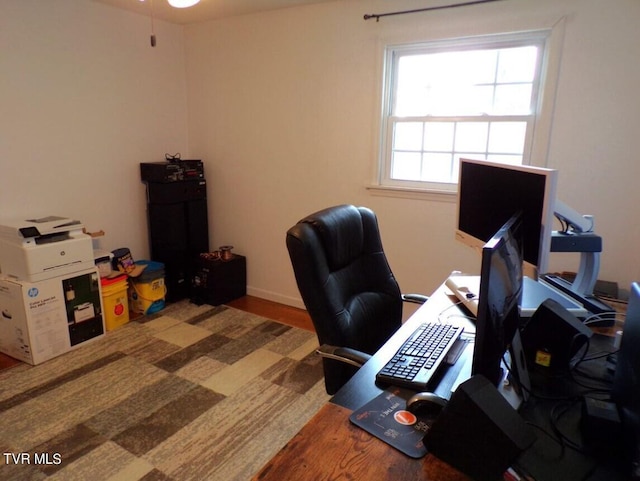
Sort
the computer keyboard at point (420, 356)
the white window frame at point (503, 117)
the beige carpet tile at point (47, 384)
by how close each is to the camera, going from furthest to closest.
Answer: the white window frame at point (503, 117), the beige carpet tile at point (47, 384), the computer keyboard at point (420, 356)

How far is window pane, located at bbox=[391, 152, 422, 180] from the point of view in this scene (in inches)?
121

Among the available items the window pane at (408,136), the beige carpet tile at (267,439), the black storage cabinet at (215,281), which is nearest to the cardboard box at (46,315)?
the black storage cabinet at (215,281)

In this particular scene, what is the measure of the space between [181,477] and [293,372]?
0.97 metres

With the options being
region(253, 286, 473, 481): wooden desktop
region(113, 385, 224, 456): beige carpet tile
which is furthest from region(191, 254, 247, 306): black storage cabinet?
region(253, 286, 473, 481): wooden desktop

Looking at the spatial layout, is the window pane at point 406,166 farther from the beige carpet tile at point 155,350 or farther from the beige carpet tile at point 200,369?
the beige carpet tile at point 155,350

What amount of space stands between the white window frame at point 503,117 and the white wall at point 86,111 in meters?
2.05

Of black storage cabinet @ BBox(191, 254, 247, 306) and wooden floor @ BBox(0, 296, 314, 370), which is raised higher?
black storage cabinet @ BBox(191, 254, 247, 306)

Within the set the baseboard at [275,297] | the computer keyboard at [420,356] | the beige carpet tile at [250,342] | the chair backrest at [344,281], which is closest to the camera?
the computer keyboard at [420,356]

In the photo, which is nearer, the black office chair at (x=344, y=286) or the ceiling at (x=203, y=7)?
the black office chair at (x=344, y=286)

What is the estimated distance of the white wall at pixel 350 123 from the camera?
7.70ft

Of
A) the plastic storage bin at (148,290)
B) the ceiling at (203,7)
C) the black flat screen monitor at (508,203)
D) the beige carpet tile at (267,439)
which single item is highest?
the ceiling at (203,7)

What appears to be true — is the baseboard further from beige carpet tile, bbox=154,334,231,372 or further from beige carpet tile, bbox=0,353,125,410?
beige carpet tile, bbox=0,353,125,410

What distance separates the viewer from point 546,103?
2.48m

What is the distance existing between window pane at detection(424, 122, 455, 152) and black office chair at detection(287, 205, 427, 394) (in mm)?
1344
